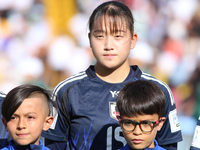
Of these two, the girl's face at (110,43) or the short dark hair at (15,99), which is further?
the girl's face at (110,43)

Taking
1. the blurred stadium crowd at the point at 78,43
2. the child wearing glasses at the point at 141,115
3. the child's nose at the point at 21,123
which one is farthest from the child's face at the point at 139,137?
the blurred stadium crowd at the point at 78,43

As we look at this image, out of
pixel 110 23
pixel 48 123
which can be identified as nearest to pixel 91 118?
pixel 48 123

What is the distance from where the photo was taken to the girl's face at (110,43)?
7.74ft

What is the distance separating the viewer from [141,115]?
6.71ft

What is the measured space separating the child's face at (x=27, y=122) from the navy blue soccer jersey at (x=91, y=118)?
23 cm

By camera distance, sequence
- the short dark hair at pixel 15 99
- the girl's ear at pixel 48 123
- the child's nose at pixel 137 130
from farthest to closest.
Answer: the girl's ear at pixel 48 123, the short dark hair at pixel 15 99, the child's nose at pixel 137 130

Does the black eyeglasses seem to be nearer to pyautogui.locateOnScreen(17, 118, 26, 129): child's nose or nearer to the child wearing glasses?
the child wearing glasses

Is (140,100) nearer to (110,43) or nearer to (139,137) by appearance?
(139,137)

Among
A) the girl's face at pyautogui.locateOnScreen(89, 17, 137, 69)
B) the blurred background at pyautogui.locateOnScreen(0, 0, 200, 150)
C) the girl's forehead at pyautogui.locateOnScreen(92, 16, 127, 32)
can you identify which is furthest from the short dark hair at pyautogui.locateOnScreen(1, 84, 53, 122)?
the blurred background at pyautogui.locateOnScreen(0, 0, 200, 150)

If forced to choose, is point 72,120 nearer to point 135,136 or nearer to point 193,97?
point 135,136

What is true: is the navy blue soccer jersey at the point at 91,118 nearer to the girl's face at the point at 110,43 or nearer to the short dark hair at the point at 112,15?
the girl's face at the point at 110,43

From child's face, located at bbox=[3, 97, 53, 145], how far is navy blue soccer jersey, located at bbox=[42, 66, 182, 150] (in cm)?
23

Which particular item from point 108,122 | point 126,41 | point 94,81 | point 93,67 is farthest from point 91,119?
point 126,41

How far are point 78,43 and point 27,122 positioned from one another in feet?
12.6
